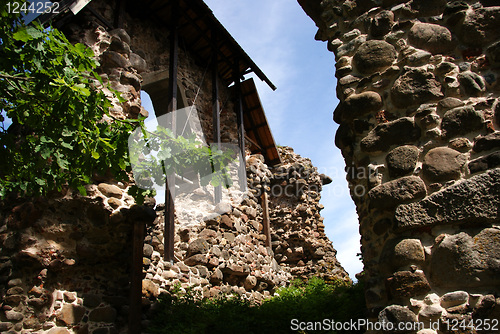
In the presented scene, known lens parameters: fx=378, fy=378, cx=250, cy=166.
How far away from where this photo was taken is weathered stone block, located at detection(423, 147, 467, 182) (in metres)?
2.41

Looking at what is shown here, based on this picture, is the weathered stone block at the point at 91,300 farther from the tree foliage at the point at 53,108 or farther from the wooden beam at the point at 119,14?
the wooden beam at the point at 119,14

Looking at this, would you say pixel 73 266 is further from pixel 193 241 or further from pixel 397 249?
pixel 397 249

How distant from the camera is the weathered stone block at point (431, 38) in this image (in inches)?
111

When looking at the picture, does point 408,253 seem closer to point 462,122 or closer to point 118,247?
point 462,122

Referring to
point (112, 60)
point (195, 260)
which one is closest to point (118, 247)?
point (195, 260)

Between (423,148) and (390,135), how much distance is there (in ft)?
0.81

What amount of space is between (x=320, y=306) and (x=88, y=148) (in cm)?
378

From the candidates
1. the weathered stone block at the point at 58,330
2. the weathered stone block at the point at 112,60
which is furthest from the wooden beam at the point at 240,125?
the weathered stone block at the point at 58,330

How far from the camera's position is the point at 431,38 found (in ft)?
9.36

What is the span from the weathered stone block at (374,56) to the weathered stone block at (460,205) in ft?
3.72

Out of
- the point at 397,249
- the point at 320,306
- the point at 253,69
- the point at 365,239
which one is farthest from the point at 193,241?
the point at 253,69

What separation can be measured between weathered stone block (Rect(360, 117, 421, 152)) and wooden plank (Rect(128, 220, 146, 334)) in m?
3.12

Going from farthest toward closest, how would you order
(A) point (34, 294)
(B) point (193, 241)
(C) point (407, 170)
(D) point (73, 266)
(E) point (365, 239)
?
(B) point (193, 241), (D) point (73, 266), (A) point (34, 294), (E) point (365, 239), (C) point (407, 170)

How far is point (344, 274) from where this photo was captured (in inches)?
373
